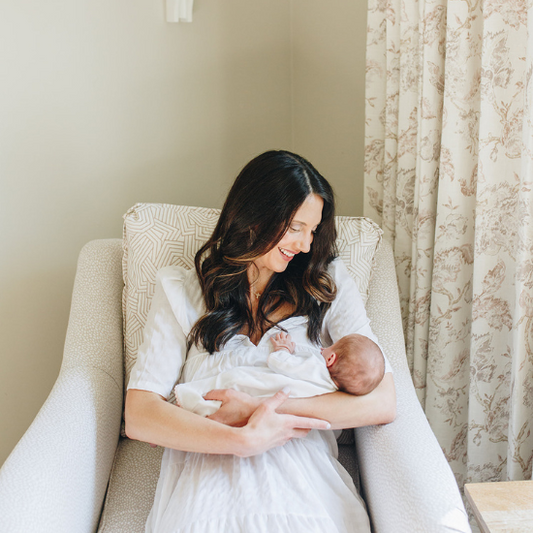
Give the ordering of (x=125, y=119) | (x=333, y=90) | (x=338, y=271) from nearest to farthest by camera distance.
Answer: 1. (x=338, y=271)
2. (x=125, y=119)
3. (x=333, y=90)

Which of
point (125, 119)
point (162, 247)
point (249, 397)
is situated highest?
point (125, 119)

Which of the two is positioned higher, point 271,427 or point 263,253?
point 263,253

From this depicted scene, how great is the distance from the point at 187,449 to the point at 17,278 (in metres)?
1.00

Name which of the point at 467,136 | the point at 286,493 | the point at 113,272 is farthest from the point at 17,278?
the point at 467,136

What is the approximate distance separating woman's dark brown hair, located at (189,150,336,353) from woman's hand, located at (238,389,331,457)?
22cm

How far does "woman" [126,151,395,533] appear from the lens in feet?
3.58

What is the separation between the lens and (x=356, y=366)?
121 centimetres

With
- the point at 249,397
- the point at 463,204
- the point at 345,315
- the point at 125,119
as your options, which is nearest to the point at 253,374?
the point at 249,397

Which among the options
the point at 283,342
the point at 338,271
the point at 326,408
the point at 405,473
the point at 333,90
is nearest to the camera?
the point at 405,473

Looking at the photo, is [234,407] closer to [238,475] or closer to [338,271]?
[238,475]

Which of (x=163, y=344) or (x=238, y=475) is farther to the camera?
(x=163, y=344)

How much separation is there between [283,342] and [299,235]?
0.25m

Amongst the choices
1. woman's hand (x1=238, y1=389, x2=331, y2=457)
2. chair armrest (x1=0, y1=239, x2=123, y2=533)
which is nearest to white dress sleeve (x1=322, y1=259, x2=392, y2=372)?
woman's hand (x1=238, y1=389, x2=331, y2=457)

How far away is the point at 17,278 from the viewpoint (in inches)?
73.5
